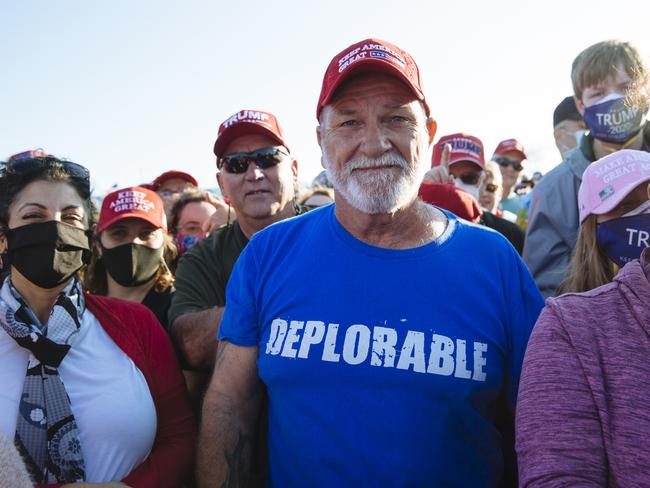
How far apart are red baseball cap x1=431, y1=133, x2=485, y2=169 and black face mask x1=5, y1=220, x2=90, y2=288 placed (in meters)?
2.97

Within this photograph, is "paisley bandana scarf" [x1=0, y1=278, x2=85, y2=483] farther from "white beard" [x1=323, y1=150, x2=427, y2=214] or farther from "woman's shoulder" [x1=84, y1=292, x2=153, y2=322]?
"white beard" [x1=323, y1=150, x2=427, y2=214]

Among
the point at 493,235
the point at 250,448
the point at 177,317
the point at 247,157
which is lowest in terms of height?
the point at 250,448

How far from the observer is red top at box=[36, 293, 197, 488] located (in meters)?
2.36

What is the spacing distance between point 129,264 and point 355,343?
1927 mm

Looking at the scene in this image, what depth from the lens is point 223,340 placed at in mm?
2273

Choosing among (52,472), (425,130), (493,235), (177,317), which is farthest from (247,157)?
(52,472)

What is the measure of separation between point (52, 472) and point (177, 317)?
882mm

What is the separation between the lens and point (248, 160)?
131 inches

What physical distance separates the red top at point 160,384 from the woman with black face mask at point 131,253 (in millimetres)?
849

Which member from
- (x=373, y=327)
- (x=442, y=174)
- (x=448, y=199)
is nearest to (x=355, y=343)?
(x=373, y=327)

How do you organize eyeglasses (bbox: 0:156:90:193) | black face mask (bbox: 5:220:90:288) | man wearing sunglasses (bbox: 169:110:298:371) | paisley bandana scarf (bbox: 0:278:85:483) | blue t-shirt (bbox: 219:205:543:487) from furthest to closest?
1. man wearing sunglasses (bbox: 169:110:298:371)
2. eyeglasses (bbox: 0:156:90:193)
3. black face mask (bbox: 5:220:90:288)
4. paisley bandana scarf (bbox: 0:278:85:483)
5. blue t-shirt (bbox: 219:205:543:487)

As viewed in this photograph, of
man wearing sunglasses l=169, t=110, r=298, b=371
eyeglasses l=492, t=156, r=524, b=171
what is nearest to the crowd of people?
man wearing sunglasses l=169, t=110, r=298, b=371

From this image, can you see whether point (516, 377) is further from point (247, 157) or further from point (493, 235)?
point (247, 157)

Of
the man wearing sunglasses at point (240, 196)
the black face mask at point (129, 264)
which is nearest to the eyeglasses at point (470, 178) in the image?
the man wearing sunglasses at point (240, 196)
